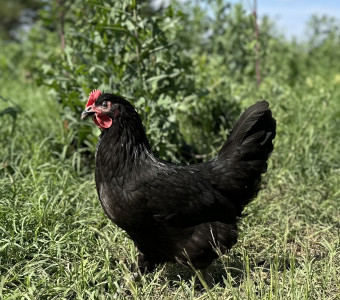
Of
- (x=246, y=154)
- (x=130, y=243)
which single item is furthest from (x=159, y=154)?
(x=246, y=154)

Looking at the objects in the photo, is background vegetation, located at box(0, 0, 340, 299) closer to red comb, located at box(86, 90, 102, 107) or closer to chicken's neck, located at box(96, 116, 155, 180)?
chicken's neck, located at box(96, 116, 155, 180)

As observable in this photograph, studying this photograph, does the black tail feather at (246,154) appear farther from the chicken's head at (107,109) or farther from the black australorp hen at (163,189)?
the chicken's head at (107,109)

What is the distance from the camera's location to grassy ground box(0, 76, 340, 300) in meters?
2.56

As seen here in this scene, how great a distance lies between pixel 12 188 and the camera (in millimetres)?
3426

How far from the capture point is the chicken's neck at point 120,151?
264 cm

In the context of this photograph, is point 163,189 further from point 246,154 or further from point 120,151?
point 246,154

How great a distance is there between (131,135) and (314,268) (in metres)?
1.54

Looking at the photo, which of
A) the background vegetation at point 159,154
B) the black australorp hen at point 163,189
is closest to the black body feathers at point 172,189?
the black australorp hen at point 163,189

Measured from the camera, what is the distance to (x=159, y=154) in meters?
4.04

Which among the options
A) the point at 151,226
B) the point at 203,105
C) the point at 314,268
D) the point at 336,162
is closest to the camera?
the point at 151,226

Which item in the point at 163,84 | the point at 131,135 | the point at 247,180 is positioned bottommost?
the point at 247,180

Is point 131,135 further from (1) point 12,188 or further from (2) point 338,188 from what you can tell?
(2) point 338,188

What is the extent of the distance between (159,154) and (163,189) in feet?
4.63

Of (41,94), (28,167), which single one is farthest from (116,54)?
(41,94)
